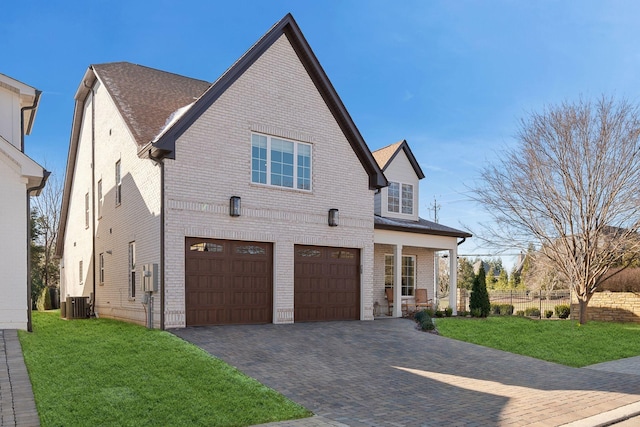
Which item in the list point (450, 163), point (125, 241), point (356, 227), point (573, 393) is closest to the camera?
point (573, 393)

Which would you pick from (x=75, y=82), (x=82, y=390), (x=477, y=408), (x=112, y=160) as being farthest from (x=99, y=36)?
(x=477, y=408)

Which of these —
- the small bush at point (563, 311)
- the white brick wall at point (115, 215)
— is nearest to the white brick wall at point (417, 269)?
the small bush at point (563, 311)

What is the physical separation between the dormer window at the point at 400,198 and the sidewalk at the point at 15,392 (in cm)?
1508

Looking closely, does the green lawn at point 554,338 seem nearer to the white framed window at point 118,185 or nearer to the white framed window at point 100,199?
the white framed window at point 118,185

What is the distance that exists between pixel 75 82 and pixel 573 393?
70.8ft

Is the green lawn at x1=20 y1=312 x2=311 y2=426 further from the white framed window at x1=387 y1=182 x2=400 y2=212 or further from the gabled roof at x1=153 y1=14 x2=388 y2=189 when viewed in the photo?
the white framed window at x1=387 y1=182 x2=400 y2=212

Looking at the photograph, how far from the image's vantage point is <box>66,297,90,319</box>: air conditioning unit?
18.4 metres

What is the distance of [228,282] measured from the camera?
1473 centimetres

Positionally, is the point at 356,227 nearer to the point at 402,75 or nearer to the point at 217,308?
the point at 217,308

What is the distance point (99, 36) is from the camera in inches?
805

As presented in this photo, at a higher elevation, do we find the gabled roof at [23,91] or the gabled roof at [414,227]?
the gabled roof at [23,91]

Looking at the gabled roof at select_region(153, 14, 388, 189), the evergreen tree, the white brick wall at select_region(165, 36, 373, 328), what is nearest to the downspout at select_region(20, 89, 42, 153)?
the gabled roof at select_region(153, 14, 388, 189)

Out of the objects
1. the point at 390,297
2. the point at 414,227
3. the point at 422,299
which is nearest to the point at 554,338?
the point at 422,299

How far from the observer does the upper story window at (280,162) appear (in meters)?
15.6
